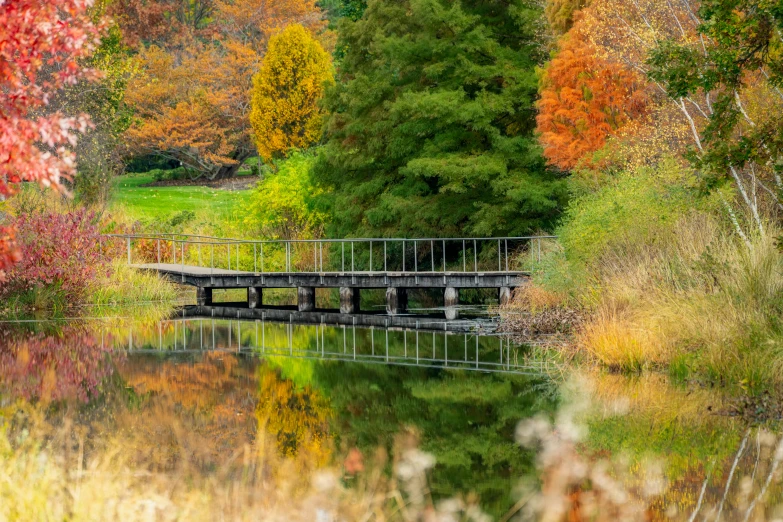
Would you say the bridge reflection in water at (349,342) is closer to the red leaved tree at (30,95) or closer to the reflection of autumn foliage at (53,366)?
the reflection of autumn foliage at (53,366)

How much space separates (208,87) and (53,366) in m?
37.2

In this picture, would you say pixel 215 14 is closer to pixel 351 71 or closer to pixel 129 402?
pixel 351 71

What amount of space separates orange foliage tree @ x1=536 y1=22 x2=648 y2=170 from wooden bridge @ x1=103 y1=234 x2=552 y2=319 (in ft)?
7.71

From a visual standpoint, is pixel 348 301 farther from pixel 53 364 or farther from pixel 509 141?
pixel 53 364

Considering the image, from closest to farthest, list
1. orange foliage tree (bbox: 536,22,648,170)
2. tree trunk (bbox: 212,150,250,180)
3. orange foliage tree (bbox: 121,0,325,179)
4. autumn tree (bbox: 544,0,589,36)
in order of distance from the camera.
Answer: orange foliage tree (bbox: 536,22,648,170) < autumn tree (bbox: 544,0,589,36) < orange foliage tree (bbox: 121,0,325,179) < tree trunk (bbox: 212,150,250,180)

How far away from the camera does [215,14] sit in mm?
59562

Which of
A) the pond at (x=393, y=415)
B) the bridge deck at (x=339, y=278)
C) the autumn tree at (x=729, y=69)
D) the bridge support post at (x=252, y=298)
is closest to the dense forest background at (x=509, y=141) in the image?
the autumn tree at (x=729, y=69)

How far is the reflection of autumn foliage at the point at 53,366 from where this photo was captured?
1527cm

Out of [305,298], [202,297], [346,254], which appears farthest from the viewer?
[346,254]

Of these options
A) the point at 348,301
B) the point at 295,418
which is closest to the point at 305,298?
the point at 348,301

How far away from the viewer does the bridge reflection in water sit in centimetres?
1923

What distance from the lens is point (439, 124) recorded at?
31609 mm

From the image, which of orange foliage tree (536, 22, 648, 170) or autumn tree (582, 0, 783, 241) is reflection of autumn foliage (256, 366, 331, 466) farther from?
orange foliage tree (536, 22, 648, 170)

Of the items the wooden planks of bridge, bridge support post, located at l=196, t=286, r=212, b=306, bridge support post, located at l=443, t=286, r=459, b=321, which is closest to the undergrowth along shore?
the wooden planks of bridge
